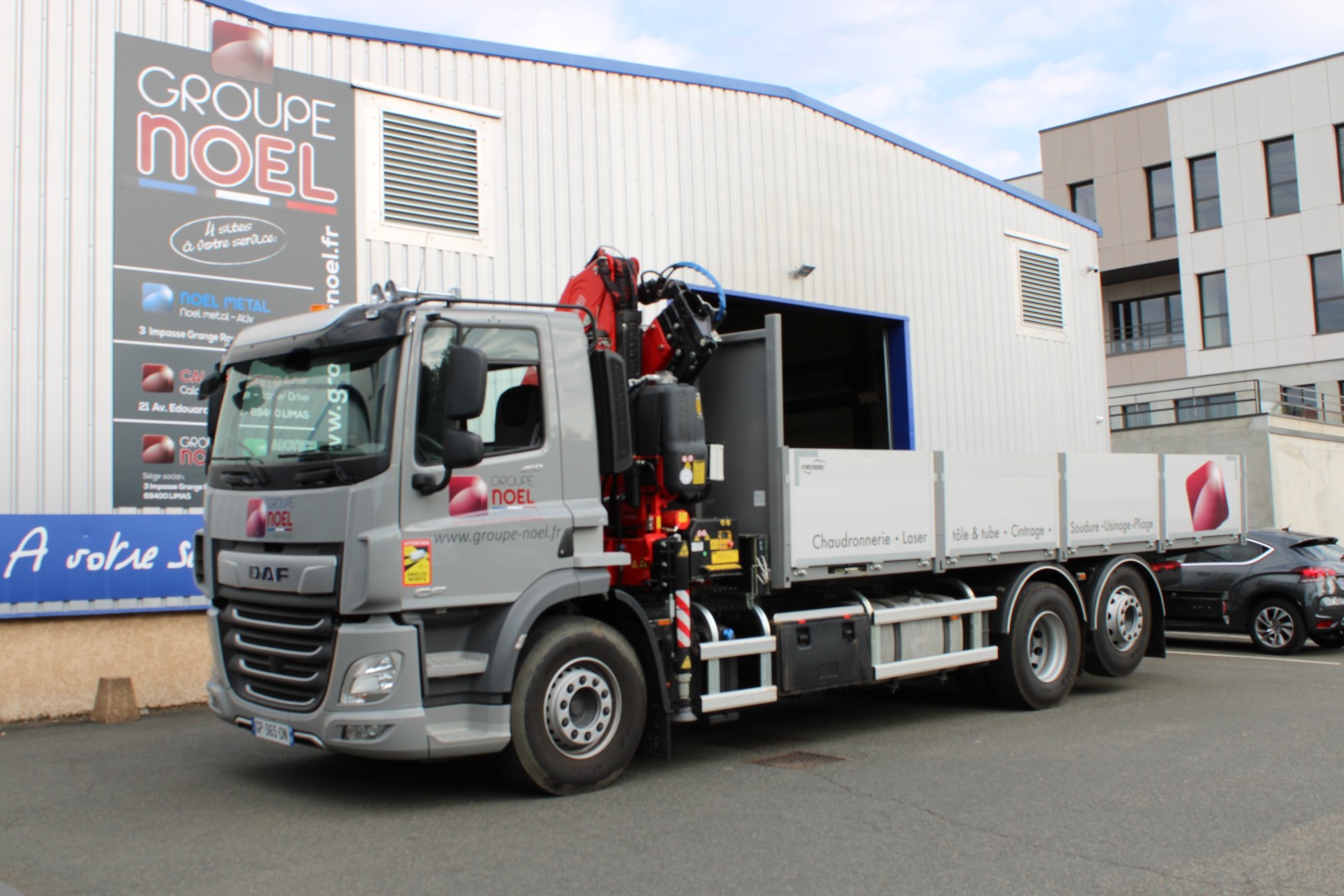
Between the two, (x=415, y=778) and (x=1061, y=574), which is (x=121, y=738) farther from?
(x=1061, y=574)

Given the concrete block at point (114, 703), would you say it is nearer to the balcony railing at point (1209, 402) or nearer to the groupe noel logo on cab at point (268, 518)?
the groupe noel logo on cab at point (268, 518)

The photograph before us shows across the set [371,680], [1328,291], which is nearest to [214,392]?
[371,680]

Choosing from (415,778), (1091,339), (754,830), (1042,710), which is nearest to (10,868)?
(415,778)

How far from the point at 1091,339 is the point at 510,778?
53.1 ft

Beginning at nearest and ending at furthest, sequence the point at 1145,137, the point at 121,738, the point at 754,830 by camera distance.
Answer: the point at 754,830
the point at 121,738
the point at 1145,137

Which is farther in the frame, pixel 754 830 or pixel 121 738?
pixel 121 738

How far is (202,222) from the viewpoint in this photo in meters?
10.6

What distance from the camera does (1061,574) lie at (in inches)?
396

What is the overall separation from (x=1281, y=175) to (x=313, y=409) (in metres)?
35.9

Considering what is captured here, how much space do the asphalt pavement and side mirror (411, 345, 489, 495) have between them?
1.82 meters

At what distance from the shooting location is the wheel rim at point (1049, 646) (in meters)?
9.84

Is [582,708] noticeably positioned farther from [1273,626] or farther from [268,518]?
[1273,626]

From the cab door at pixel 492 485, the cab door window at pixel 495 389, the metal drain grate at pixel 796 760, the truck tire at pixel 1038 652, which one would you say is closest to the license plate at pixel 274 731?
the cab door at pixel 492 485

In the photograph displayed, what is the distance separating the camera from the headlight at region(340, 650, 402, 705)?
6023mm
